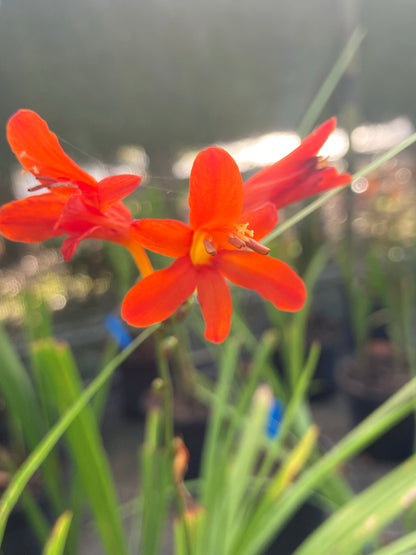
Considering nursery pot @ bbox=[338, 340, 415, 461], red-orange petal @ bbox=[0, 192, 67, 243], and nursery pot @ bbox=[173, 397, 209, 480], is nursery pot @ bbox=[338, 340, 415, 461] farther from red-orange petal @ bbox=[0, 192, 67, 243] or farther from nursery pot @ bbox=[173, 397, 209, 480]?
red-orange petal @ bbox=[0, 192, 67, 243]

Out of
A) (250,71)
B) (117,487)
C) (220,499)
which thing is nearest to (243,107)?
(250,71)

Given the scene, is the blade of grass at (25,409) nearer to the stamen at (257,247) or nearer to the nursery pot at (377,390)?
the stamen at (257,247)

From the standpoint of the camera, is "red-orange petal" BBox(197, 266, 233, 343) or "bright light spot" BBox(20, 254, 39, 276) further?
"bright light spot" BBox(20, 254, 39, 276)

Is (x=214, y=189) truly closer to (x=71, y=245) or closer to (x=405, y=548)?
(x=71, y=245)

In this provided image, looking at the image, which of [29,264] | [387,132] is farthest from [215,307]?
[387,132]

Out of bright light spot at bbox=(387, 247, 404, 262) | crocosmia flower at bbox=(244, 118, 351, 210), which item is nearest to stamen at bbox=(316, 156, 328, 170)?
crocosmia flower at bbox=(244, 118, 351, 210)

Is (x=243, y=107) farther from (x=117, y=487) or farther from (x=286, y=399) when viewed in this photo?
(x=117, y=487)

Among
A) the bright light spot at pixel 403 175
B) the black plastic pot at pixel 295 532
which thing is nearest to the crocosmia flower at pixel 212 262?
the black plastic pot at pixel 295 532
